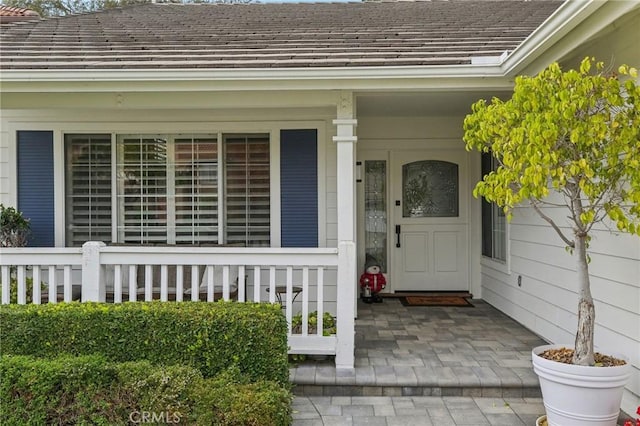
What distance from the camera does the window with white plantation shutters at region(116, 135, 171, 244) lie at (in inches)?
198

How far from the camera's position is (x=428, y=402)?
3119 millimetres

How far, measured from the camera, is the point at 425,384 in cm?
321

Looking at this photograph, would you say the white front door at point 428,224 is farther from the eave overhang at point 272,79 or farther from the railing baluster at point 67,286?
the railing baluster at point 67,286

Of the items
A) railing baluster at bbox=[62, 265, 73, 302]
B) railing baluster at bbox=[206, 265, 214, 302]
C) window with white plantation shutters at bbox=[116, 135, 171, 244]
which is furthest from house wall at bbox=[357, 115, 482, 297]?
railing baluster at bbox=[62, 265, 73, 302]

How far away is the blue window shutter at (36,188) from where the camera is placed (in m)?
4.94

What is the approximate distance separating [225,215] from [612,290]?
3648 millimetres

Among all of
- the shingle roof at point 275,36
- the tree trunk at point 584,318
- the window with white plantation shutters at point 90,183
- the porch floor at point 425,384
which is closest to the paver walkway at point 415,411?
the porch floor at point 425,384

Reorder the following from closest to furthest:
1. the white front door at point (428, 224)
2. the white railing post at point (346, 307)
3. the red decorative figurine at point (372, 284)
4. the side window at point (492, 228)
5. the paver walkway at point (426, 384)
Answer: the paver walkway at point (426, 384)
the white railing post at point (346, 307)
the side window at point (492, 228)
the red decorative figurine at point (372, 284)
the white front door at point (428, 224)

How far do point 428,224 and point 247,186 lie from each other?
2.57m

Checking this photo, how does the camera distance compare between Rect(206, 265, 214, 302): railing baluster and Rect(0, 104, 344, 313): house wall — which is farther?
Rect(0, 104, 344, 313): house wall

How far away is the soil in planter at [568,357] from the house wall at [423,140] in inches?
124

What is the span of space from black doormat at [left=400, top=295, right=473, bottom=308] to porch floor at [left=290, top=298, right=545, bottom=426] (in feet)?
4.28

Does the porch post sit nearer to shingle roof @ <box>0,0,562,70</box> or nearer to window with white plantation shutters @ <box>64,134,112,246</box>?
shingle roof @ <box>0,0,562,70</box>

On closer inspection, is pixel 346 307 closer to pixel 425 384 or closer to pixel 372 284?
pixel 425 384
